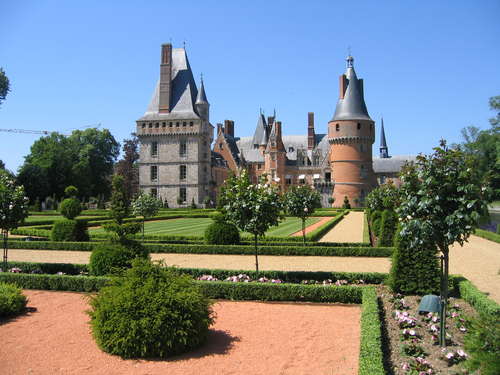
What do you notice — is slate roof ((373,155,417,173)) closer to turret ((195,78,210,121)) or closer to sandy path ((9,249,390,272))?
turret ((195,78,210,121))

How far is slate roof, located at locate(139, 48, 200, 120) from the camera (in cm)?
5175

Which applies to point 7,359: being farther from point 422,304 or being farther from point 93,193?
point 93,193

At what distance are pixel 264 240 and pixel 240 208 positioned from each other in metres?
7.00

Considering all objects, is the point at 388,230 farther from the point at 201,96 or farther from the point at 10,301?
the point at 201,96

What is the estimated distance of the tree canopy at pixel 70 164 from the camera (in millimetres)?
51281

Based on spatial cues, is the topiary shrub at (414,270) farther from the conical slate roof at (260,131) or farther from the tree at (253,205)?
the conical slate roof at (260,131)

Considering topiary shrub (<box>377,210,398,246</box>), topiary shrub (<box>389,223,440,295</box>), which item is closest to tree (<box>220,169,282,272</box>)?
topiary shrub (<box>389,223,440,295</box>)

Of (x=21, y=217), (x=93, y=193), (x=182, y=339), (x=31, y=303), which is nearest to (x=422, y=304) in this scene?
(x=182, y=339)

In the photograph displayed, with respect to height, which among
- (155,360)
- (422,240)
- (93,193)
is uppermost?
(93,193)

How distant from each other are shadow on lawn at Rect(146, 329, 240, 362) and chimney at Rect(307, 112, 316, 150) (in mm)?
64205

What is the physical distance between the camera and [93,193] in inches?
2403

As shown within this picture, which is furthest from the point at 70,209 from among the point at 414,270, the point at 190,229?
the point at 414,270

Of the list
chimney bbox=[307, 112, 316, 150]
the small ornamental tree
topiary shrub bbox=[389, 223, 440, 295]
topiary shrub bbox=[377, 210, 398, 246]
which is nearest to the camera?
topiary shrub bbox=[389, 223, 440, 295]

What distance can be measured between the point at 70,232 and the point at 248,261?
8525 mm
